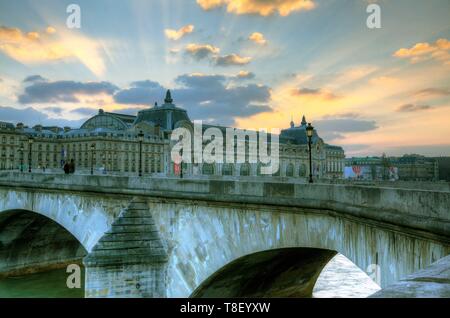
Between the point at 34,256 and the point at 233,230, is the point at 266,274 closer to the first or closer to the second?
the point at 233,230

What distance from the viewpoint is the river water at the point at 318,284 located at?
1035 inches

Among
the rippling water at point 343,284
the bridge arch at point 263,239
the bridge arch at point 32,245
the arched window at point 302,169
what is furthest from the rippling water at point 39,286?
the arched window at point 302,169

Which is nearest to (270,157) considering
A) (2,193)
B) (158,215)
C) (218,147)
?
(218,147)

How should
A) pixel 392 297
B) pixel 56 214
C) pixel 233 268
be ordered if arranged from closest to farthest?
pixel 392 297 < pixel 233 268 < pixel 56 214

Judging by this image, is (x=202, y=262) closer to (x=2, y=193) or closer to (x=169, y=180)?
(x=169, y=180)

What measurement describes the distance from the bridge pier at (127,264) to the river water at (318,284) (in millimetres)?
10808

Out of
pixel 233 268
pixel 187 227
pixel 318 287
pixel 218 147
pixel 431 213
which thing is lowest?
pixel 318 287

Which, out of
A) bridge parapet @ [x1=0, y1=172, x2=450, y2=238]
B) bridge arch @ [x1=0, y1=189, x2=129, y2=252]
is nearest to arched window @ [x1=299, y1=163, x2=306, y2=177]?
bridge arch @ [x1=0, y1=189, x2=129, y2=252]

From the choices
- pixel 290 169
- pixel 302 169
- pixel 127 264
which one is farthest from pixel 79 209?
pixel 302 169

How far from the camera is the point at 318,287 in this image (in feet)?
87.6

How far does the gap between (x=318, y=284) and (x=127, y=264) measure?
46.7 feet

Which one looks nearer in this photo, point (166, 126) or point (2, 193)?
point (2, 193)

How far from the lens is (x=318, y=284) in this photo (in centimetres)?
2753
